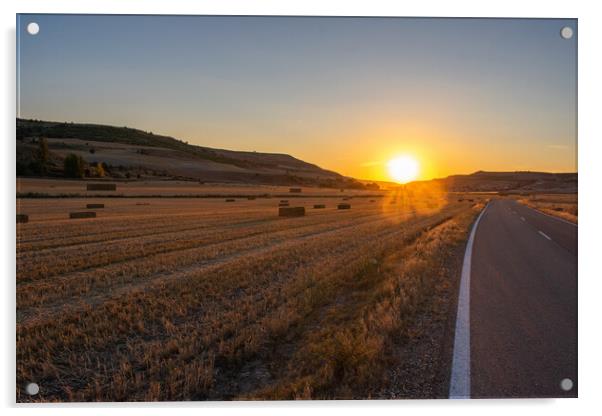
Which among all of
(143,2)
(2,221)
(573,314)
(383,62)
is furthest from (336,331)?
(143,2)

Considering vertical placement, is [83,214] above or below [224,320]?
above

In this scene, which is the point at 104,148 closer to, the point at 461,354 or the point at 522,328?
the point at 461,354

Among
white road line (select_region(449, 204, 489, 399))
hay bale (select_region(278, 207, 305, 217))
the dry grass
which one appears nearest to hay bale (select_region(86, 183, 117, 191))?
white road line (select_region(449, 204, 489, 399))

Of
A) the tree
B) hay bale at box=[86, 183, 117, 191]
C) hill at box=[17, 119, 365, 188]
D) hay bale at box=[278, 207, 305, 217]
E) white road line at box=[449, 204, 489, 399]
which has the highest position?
hill at box=[17, 119, 365, 188]

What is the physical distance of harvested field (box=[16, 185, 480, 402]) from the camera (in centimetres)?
425

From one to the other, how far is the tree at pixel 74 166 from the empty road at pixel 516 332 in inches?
263

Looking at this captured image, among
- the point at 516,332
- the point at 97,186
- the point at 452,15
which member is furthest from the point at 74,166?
the point at 516,332

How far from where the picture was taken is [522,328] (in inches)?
208

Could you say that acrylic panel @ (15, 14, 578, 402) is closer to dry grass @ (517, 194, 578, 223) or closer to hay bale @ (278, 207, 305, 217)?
dry grass @ (517, 194, 578, 223)

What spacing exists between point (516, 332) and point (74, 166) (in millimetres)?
7325

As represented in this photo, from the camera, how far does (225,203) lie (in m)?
32.6

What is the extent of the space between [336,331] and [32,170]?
456 cm

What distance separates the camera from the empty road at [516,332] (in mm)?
4160
